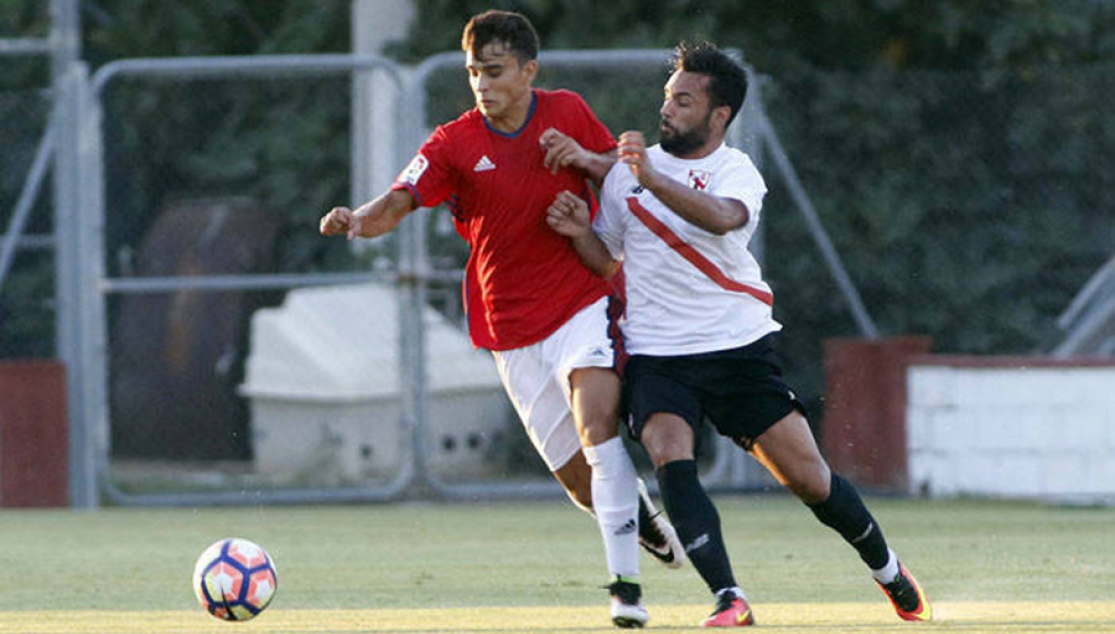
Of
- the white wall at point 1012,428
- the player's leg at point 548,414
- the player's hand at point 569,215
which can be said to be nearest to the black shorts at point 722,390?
the player's leg at point 548,414

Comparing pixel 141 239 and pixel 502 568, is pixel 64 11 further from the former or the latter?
pixel 502 568

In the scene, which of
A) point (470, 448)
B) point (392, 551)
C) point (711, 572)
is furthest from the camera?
point (470, 448)

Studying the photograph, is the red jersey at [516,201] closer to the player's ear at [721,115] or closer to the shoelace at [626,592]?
the player's ear at [721,115]

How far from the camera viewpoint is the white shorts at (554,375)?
7.82 meters

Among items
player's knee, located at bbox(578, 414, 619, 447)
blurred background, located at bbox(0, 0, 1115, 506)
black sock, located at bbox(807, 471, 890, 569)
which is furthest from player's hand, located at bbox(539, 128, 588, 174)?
blurred background, located at bbox(0, 0, 1115, 506)

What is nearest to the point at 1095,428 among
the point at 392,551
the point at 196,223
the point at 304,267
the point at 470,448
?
the point at 470,448

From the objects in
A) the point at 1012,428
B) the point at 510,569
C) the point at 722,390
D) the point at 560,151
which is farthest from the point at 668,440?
the point at 1012,428

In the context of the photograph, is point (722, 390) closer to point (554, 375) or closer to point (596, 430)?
point (596, 430)

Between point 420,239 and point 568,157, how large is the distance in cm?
699

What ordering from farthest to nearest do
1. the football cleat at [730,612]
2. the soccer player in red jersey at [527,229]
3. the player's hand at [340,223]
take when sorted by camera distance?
the soccer player in red jersey at [527,229] < the player's hand at [340,223] < the football cleat at [730,612]

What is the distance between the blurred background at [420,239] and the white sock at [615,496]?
6.63m

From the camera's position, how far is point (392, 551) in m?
10.9

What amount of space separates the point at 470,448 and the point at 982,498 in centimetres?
323

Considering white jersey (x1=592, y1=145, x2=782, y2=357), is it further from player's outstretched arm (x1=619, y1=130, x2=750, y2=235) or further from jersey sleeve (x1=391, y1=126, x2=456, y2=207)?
jersey sleeve (x1=391, y1=126, x2=456, y2=207)
